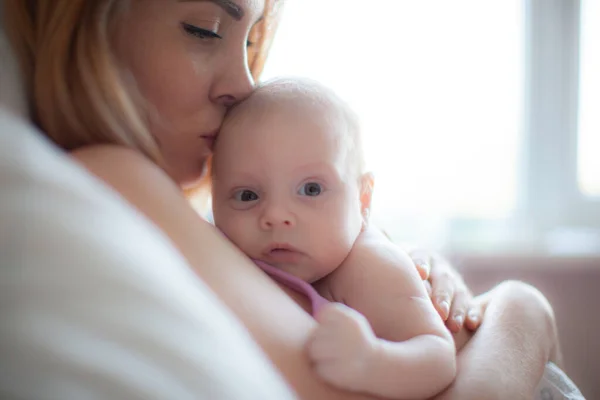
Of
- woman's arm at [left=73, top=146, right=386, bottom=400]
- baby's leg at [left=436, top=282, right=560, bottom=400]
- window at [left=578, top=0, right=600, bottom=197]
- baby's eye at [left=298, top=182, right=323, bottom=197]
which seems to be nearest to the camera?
woman's arm at [left=73, top=146, right=386, bottom=400]

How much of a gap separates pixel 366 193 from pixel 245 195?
8.9 inches

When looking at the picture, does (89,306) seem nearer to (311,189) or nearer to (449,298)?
(311,189)

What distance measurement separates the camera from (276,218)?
2.52ft

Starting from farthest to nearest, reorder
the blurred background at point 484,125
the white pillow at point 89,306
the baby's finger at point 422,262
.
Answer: the blurred background at point 484,125, the baby's finger at point 422,262, the white pillow at point 89,306

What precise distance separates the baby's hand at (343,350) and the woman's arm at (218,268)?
0.04 feet

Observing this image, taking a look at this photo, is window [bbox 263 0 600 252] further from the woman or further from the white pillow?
the white pillow

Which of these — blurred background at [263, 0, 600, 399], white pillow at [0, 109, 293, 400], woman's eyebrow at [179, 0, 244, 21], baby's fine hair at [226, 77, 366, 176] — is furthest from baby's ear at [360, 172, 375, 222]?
blurred background at [263, 0, 600, 399]

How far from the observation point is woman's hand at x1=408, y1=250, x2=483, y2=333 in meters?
0.83

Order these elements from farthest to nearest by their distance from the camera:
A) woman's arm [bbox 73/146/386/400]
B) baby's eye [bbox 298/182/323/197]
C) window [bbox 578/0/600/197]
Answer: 1. window [bbox 578/0/600/197]
2. baby's eye [bbox 298/182/323/197]
3. woman's arm [bbox 73/146/386/400]

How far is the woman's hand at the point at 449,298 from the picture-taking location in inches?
32.5

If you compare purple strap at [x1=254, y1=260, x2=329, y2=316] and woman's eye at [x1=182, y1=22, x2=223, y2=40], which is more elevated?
woman's eye at [x1=182, y1=22, x2=223, y2=40]

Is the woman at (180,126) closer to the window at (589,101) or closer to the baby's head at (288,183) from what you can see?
the baby's head at (288,183)

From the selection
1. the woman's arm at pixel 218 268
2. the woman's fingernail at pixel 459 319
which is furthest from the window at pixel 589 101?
the woman's arm at pixel 218 268

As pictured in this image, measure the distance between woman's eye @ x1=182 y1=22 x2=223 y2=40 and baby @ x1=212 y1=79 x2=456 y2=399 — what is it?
106 millimetres
